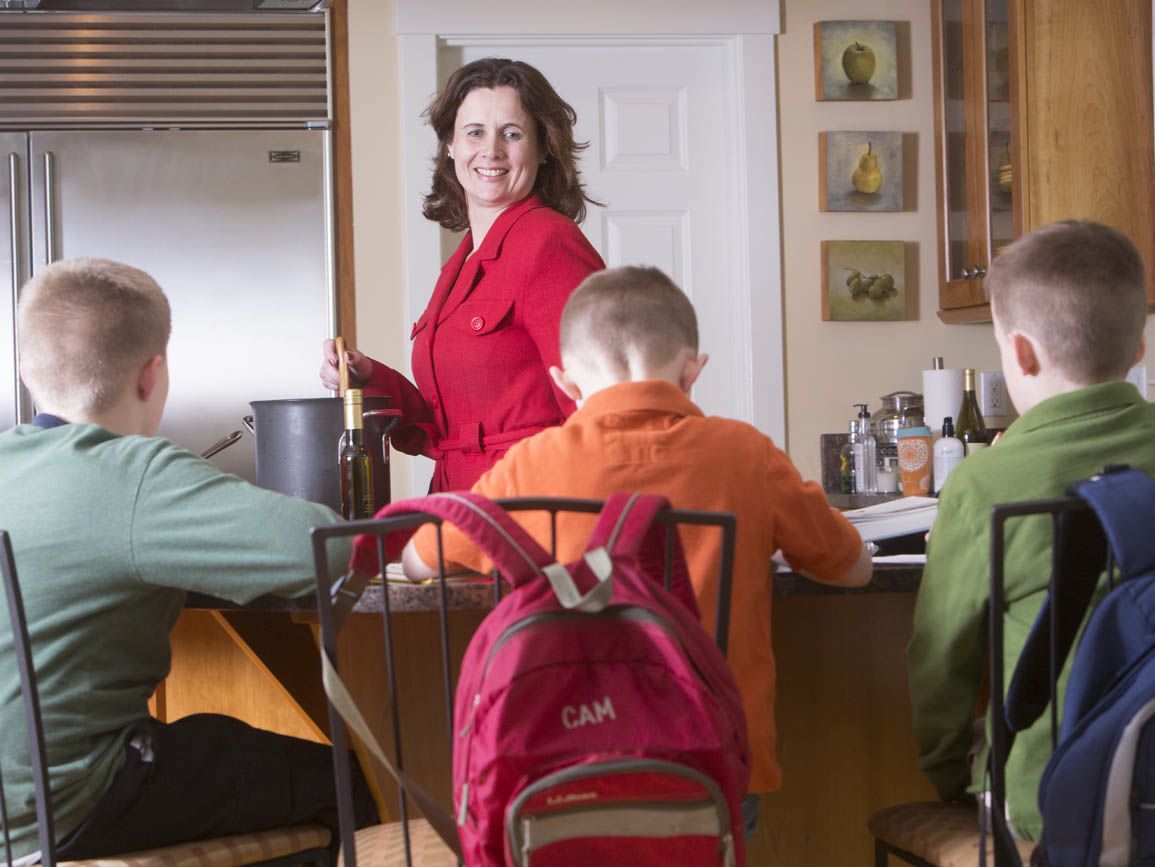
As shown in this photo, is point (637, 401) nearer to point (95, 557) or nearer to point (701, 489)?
point (701, 489)

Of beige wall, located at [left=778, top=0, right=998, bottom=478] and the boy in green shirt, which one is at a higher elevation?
beige wall, located at [left=778, top=0, right=998, bottom=478]

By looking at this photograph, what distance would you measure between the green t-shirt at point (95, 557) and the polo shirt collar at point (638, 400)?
0.31m

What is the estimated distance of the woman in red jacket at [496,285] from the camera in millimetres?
2279

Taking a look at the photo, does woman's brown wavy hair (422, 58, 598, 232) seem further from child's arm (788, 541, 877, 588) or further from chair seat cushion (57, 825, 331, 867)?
chair seat cushion (57, 825, 331, 867)

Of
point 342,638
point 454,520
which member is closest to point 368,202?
point 342,638

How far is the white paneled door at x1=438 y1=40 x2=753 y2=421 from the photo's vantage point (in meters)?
4.06

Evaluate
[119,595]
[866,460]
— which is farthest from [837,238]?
[119,595]

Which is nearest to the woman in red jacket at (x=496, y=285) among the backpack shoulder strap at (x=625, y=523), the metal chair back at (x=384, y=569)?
the metal chair back at (x=384, y=569)

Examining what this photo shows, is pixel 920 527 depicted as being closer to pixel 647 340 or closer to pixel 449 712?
pixel 647 340

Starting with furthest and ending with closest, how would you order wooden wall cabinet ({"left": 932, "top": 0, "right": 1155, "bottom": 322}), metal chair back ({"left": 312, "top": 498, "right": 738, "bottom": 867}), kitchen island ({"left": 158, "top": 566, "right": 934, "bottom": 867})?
wooden wall cabinet ({"left": 932, "top": 0, "right": 1155, "bottom": 322})
kitchen island ({"left": 158, "top": 566, "right": 934, "bottom": 867})
metal chair back ({"left": 312, "top": 498, "right": 738, "bottom": 867})

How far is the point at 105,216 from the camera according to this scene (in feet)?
12.7

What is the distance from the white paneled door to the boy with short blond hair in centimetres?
265

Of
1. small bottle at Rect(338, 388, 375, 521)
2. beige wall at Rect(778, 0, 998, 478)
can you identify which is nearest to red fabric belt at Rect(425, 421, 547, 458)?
small bottle at Rect(338, 388, 375, 521)

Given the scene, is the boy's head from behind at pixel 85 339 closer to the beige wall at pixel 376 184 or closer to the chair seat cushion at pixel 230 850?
the chair seat cushion at pixel 230 850
